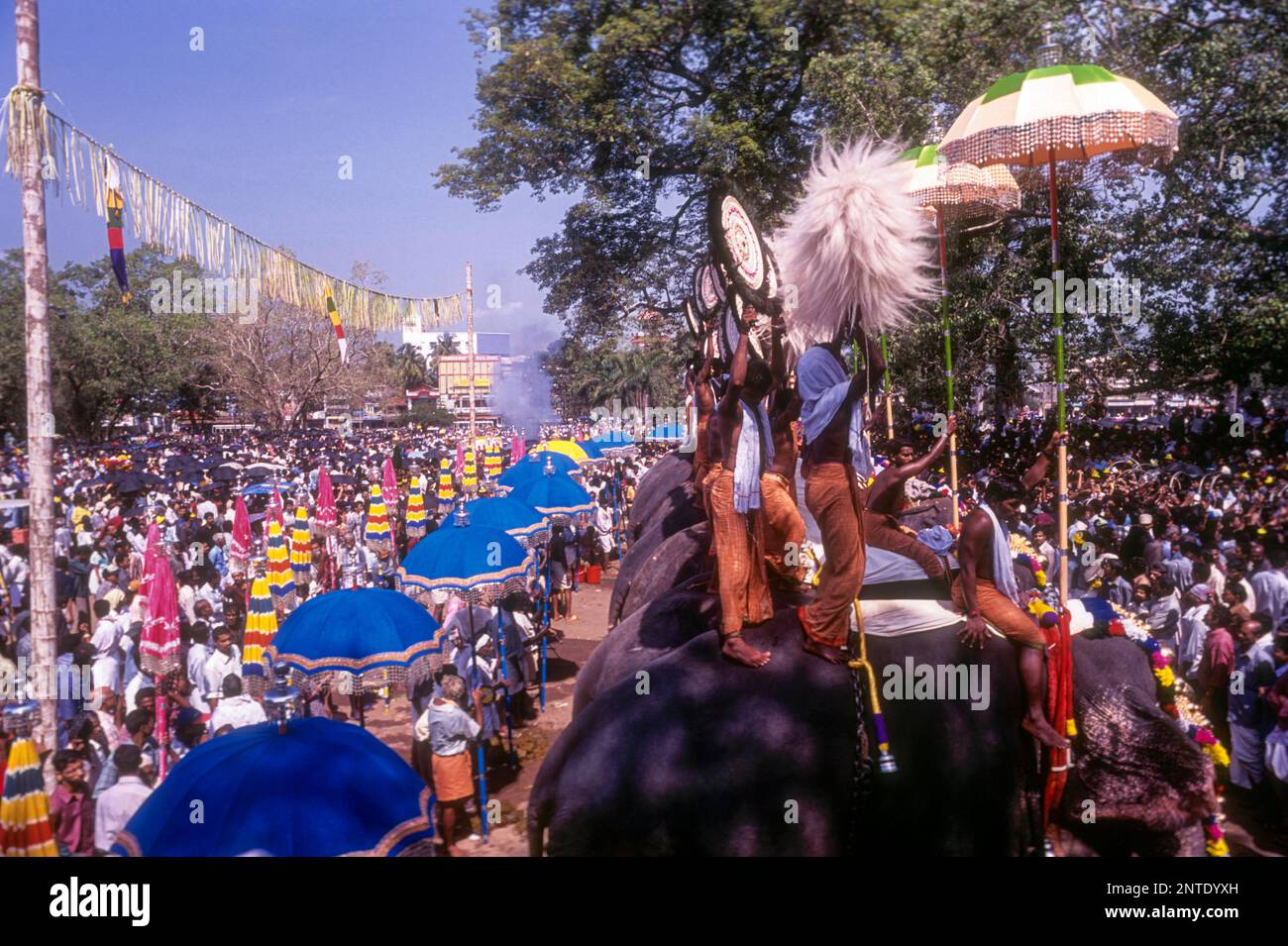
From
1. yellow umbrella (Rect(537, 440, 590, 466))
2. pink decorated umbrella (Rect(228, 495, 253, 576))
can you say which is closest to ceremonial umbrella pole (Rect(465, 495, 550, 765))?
pink decorated umbrella (Rect(228, 495, 253, 576))

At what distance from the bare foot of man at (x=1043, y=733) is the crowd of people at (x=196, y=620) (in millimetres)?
4515

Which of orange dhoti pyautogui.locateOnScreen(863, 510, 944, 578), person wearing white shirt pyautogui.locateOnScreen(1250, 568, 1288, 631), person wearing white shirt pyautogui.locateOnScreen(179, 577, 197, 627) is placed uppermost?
orange dhoti pyautogui.locateOnScreen(863, 510, 944, 578)

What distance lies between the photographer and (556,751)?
4.46 m

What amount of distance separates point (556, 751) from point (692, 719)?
0.70 m

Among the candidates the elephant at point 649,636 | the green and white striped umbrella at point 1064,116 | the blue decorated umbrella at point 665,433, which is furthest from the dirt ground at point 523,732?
the blue decorated umbrella at point 665,433

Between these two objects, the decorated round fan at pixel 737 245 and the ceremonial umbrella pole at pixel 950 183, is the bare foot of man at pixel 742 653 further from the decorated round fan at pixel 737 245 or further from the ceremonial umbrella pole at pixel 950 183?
the ceremonial umbrella pole at pixel 950 183

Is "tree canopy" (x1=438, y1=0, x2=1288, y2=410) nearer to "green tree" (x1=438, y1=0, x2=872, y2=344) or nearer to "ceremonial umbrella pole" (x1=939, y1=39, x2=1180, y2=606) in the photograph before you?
"green tree" (x1=438, y1=0, x2=872, y2=344)

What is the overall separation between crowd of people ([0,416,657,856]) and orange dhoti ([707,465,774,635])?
3.35 meters

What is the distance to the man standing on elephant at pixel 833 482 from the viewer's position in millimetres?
4586

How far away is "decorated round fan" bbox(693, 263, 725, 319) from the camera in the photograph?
7.97m

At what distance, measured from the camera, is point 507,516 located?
11.7 metres

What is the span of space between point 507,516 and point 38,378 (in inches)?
251
